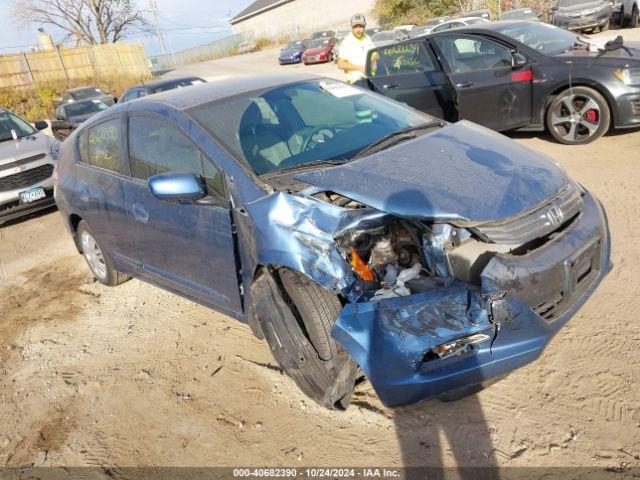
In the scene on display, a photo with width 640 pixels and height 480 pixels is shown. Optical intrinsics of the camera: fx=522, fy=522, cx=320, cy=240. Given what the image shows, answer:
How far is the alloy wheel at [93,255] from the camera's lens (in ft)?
15.6

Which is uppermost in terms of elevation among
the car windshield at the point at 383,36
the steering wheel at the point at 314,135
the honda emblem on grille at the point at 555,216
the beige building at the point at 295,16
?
the beige building at the point at 295,16

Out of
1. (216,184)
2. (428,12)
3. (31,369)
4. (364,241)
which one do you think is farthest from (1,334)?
(428,12)

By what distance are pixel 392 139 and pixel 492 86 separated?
12.6 ft

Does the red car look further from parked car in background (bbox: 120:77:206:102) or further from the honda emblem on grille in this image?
the honda emblem on grille

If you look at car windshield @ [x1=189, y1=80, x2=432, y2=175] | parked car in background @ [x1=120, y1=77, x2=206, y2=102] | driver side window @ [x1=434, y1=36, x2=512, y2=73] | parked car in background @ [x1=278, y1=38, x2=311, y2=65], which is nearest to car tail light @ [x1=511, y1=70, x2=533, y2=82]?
driver side window @ [x1=434, y1=36, x2=512, y2=73]

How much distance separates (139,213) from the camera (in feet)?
12.0

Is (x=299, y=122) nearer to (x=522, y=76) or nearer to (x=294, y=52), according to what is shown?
(x=522, y=76)

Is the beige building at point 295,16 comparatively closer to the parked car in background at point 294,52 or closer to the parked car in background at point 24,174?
the parked car in background at point 294,52

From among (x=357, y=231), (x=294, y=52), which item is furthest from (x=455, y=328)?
(x=294, y=52)

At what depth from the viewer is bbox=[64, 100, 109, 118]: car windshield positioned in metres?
14.6

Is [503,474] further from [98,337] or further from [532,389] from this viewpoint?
[98,337]

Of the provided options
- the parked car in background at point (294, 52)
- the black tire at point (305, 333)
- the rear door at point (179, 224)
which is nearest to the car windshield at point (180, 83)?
the rear door at point (179, 224)

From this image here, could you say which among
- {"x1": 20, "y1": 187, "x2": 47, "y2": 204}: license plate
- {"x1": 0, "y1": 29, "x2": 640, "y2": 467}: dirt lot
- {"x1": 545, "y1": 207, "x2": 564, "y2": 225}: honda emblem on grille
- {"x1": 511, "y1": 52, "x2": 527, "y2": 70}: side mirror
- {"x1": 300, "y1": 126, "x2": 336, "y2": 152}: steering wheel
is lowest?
{"x1": 0, "y1": 29, "x2": 640, "y2": 467}: dirt lot

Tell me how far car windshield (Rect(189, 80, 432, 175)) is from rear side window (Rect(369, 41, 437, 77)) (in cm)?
344
